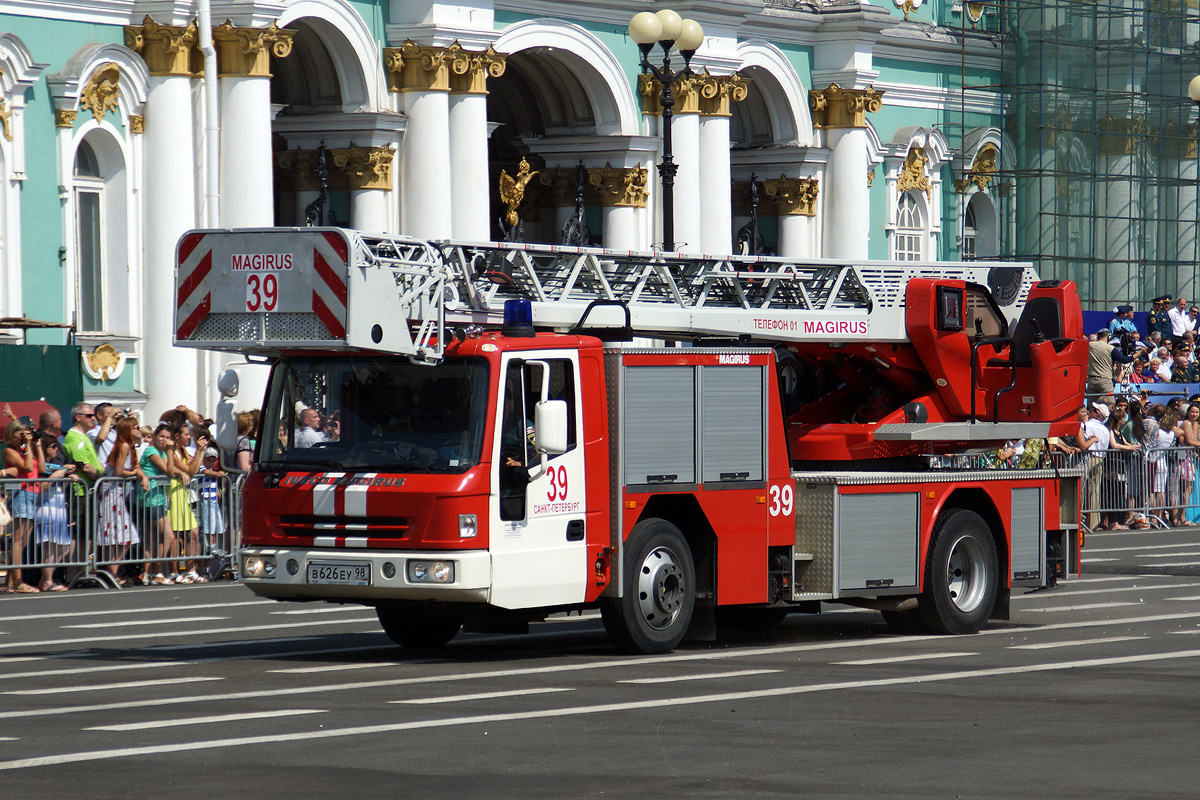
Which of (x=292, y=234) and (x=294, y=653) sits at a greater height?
(x=292, y=234)

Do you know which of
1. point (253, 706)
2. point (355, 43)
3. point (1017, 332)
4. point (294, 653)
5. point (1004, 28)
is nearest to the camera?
point (253, 706)

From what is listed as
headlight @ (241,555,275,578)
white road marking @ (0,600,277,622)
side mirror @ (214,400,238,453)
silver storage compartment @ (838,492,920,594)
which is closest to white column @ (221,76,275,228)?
white road marking @ (0,600,277,622)

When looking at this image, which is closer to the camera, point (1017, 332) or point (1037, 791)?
point (1037, 791)

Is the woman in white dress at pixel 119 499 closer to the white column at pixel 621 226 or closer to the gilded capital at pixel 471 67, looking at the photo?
the gilded capital at pixel 471 67

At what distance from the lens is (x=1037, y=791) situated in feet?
31.0

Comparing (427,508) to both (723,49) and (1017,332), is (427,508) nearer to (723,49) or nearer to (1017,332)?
(1017,332)

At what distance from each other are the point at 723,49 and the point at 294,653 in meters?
24.9

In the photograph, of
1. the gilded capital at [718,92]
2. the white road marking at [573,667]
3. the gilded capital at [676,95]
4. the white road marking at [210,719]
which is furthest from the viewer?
the gilded capital at [718,92]

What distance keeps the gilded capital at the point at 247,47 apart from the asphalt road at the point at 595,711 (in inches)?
547

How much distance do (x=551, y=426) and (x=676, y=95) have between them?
2422 centimetres

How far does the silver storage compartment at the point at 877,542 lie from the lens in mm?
16094

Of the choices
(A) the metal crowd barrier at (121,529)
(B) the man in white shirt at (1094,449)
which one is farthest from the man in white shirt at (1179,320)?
(A) the metal crowd barrier at (121,529)

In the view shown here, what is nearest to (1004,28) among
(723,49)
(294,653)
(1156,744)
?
(723,49)

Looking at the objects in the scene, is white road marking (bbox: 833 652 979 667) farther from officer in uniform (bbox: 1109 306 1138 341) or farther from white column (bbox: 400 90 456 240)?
officer in uniform (bbox: 1109 306 1138 341)
